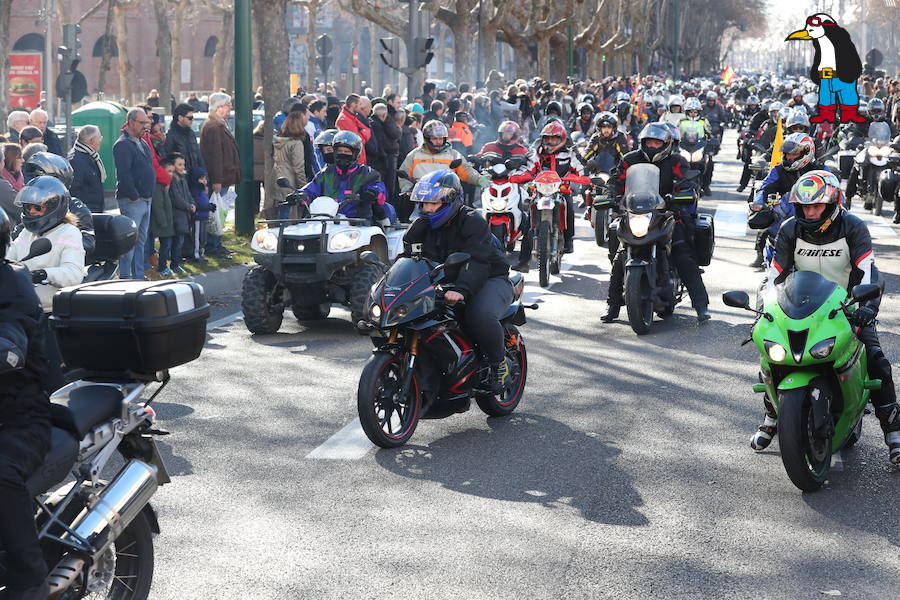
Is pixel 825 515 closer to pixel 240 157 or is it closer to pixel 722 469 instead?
pixel 722 469

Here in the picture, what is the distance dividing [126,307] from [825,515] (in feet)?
11.3

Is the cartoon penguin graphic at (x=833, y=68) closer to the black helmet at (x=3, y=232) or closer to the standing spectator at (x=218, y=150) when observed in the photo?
the standing spectator at (x=218, y=150)

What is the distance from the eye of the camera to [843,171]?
24.9m

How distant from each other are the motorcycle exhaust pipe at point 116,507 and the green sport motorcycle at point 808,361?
313 cm

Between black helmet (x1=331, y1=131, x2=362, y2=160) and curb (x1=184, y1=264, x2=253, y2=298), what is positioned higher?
black helmet (x1=331, y1=131, x2=362, y2=160)

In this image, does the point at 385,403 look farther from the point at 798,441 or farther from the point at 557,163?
the point at 557,163

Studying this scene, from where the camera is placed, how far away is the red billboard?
37.5m

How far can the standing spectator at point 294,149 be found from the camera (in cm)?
1700

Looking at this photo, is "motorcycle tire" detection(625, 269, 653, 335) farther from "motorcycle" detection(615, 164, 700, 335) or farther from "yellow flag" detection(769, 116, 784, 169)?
"yellow flag" detection(769, 116, 784, 169)

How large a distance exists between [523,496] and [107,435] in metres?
2.65

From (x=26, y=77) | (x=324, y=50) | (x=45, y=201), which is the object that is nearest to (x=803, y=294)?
(x=45, y=201)

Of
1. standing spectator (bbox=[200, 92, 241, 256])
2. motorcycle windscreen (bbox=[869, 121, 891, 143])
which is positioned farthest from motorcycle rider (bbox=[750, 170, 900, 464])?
motorcycle windscreen (bbox=[869, 121, 891, 143])

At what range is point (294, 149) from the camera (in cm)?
1716

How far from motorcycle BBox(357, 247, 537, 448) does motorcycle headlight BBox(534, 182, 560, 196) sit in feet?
22.9
